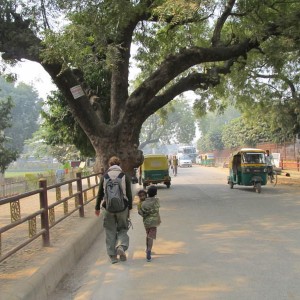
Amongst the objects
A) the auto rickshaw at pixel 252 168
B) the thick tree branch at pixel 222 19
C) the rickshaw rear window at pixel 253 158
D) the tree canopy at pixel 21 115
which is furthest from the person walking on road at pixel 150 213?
the tree canopy at pixel 21 115

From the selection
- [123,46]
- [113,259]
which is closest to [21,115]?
[123,46]

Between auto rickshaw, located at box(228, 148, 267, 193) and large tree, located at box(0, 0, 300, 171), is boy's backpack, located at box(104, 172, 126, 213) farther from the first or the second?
auto rickshaw, located at box(228, 148, 267, 193)

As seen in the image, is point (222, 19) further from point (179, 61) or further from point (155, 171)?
point (155, 171)

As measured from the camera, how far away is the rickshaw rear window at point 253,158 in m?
18.5

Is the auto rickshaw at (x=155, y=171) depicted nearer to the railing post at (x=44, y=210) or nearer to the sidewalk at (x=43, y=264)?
the sidewalk at (x=43, y=264)

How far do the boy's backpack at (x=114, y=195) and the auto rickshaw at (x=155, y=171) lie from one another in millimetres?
15804

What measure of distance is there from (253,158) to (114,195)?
1276cm

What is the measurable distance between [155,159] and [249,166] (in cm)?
615

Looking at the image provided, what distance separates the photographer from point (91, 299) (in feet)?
16.5

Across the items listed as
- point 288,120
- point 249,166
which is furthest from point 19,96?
point 249,166

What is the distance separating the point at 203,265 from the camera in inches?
253

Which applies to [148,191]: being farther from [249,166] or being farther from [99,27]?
[249,166]

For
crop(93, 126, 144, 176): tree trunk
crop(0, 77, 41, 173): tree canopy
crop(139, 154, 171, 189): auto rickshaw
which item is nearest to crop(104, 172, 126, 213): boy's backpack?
crop(93, 126, 144, 176): tree trunk

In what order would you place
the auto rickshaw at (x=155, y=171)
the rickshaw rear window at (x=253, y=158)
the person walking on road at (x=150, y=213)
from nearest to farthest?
the person walking on road at (x=150, y=213)
the rickshaw rear window at (x=253, y=158)
the auto rickshaw at (x=155, y=171)
